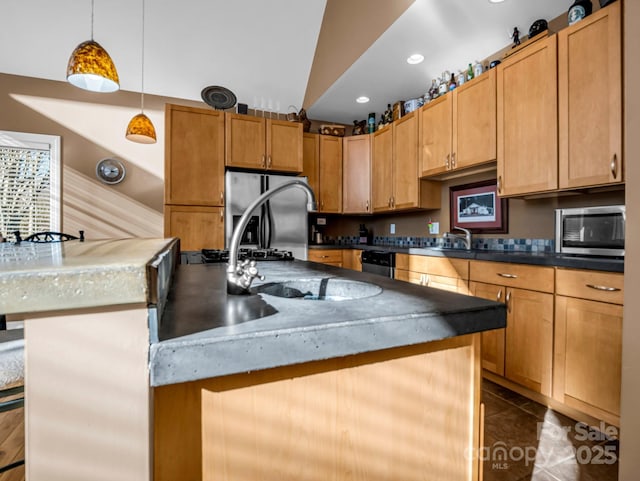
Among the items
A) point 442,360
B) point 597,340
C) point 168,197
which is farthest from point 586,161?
point 168,197

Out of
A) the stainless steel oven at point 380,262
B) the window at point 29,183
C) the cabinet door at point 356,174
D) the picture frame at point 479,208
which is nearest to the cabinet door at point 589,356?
the picture frame at point 479,208

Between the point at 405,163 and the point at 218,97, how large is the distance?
218 cm

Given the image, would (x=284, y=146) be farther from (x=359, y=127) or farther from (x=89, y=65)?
(x=89, y=65)

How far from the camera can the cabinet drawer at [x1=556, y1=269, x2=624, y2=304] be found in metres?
1.68

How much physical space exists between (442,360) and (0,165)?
4891mm

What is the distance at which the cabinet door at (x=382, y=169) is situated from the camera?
3.89 m

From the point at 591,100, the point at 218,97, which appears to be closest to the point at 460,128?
the point at 591,100

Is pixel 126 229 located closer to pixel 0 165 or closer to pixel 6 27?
pixel 0 165

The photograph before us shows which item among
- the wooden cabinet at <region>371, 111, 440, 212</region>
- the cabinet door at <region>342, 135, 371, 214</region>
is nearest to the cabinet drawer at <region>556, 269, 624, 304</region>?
the wooden cabinet at <region>371, 111, 440, 212</region>

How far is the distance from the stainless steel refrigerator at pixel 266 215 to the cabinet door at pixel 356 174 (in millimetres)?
841

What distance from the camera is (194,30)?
3.74m

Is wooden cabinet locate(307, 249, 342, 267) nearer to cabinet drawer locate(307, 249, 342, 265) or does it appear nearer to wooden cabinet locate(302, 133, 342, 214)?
cabinet drawer locate(307, 249, 342, 265)

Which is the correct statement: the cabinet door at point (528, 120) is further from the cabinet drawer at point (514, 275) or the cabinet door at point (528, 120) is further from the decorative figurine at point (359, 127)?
the decorative figurine at point (359, 127)

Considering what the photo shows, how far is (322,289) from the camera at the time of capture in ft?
4.14
